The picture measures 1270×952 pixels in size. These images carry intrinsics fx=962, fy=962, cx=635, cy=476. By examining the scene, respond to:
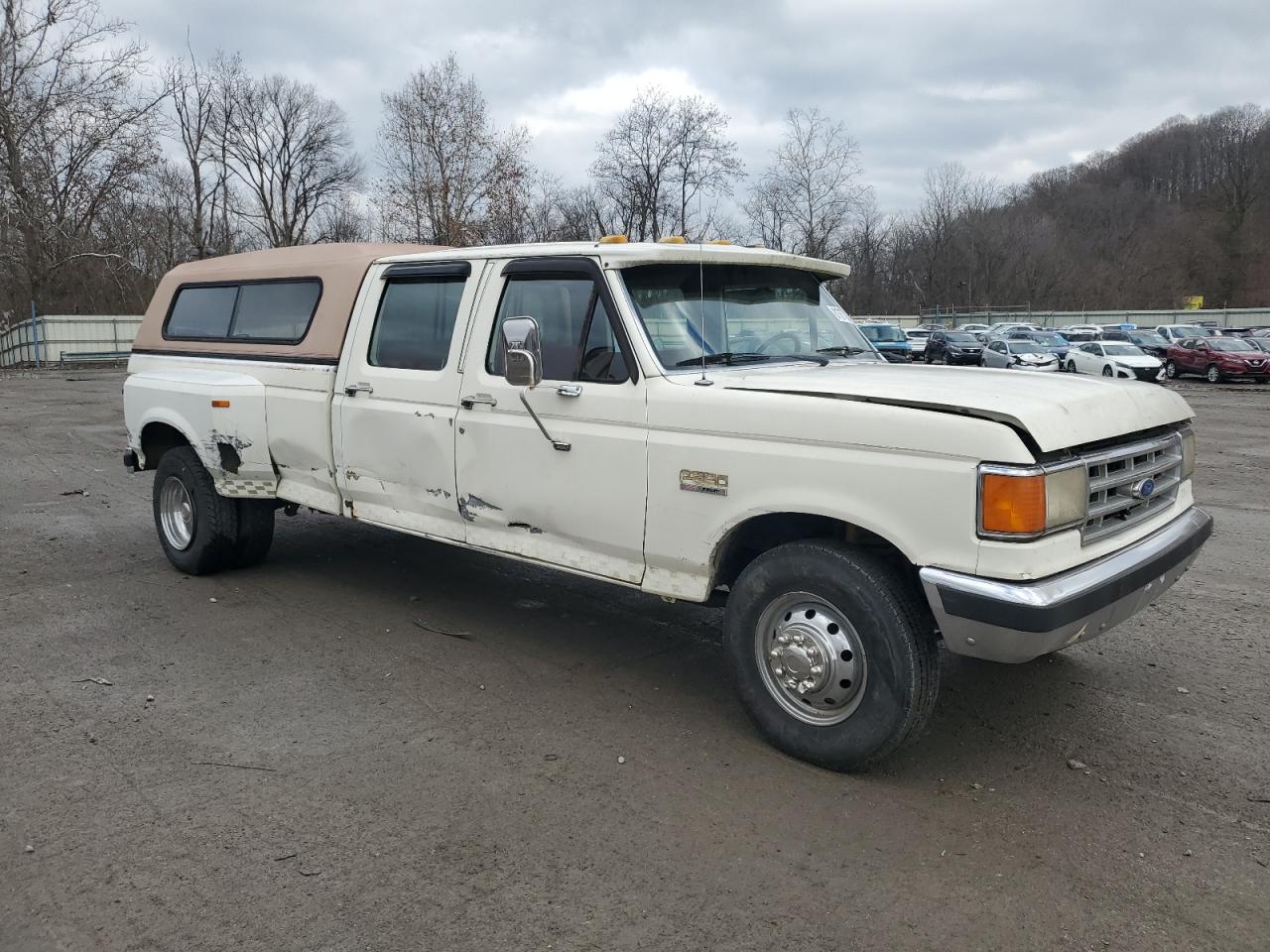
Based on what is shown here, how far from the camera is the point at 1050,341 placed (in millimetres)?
38562

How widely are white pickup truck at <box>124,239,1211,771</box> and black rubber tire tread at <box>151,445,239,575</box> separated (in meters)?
0.34

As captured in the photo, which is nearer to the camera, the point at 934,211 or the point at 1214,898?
the point at 1214,898

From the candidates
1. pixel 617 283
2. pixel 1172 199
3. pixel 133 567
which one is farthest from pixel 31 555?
pixel 1172 199

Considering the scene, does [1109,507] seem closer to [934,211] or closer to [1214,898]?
[1214,898]

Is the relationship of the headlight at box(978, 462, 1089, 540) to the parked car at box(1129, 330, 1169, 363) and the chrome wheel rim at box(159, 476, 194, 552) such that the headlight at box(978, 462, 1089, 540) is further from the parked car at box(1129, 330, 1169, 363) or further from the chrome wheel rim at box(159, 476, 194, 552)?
the parked car at box(1129, 330, 1169, 363)

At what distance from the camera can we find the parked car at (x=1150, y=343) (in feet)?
117

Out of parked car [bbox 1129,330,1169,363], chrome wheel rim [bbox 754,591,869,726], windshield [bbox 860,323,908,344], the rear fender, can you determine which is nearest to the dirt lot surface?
chrome wheel rim [bbox 754,591,869,726]

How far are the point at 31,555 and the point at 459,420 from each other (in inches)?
178

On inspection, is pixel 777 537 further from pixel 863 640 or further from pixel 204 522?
pixel 204 522

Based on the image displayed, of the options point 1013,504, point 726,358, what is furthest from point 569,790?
point 726,358

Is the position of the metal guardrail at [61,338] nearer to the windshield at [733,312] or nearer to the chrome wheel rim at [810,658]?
the windshield at [733,312]

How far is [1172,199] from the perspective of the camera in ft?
343

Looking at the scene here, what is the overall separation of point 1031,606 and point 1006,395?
832 mm

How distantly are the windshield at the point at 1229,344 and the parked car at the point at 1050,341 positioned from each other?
4400 millimetres
